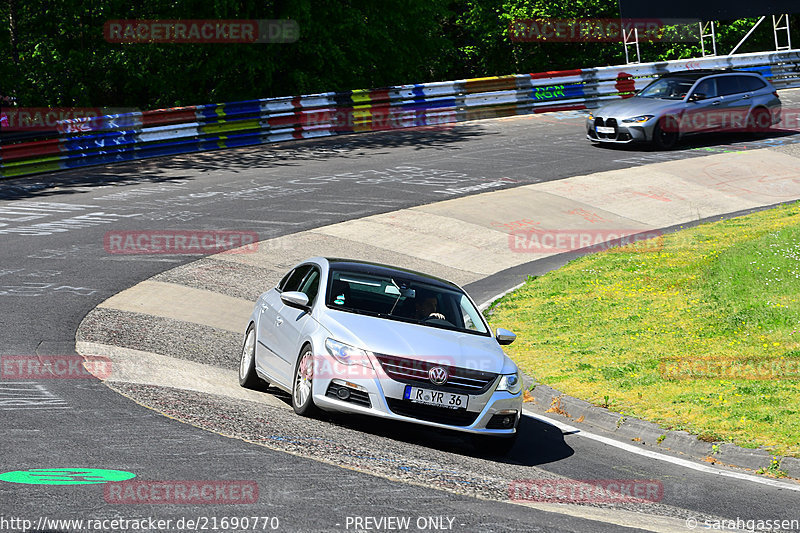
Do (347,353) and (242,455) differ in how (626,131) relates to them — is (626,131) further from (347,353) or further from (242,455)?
(242,455)

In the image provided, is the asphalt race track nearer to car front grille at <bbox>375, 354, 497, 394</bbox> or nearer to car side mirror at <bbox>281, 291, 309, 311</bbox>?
car front grille at <bbox>375, 354, 497, 394</bbox>

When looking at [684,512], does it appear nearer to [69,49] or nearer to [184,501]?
[184,501]

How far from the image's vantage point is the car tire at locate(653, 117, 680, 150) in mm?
26188

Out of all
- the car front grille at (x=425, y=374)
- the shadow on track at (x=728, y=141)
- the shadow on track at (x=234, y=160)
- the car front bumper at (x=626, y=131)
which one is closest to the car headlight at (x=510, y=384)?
the car front grille at (x=425, y=374)

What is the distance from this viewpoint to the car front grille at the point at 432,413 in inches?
336

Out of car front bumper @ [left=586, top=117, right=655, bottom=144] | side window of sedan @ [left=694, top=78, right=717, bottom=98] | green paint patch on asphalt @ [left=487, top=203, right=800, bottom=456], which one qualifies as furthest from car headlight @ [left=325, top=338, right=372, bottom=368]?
side window of sedan @ [left=694, top=78, right=717, bottom=98]

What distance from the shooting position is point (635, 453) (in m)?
9.24

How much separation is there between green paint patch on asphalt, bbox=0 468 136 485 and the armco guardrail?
18.0 meters

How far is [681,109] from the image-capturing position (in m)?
26.2

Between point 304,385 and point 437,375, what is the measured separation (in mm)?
1295

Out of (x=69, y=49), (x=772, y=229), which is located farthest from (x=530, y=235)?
(x=69, y=49)

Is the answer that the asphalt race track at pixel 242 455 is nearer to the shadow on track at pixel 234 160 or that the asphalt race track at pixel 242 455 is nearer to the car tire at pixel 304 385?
the car tire at pixel 304 385

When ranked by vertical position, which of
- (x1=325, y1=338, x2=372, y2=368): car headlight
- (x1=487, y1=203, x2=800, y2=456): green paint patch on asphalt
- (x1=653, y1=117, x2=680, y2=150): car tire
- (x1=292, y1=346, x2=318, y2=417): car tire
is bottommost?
(x1=487, y1=203, x2=800, y2=456): green paint patch on asphalt

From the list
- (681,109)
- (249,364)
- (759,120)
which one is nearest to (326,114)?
(681,109)
